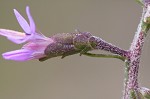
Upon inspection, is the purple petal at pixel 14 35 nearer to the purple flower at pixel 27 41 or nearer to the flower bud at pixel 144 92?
the purple flower at pixel 27 41

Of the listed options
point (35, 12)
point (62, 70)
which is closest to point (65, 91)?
point (62, 70)

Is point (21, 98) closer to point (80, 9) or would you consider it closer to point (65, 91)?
point (65, 91)

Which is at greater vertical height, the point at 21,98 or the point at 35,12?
the point at 35,12

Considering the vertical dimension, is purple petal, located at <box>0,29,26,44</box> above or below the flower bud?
above

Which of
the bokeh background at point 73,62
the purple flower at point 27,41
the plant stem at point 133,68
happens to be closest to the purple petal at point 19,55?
the purple flower at point 27,41

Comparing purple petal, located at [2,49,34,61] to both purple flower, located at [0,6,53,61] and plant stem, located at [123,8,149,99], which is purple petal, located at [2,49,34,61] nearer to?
→ purple flower, located at [0,6,53,61]

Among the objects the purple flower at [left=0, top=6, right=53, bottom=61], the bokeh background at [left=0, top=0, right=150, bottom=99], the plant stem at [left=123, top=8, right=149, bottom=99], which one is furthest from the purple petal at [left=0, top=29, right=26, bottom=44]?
the bokeh background at [left=0, top=0, right=150, bottom=99]

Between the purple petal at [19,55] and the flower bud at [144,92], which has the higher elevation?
the purple petal at [19,55]
